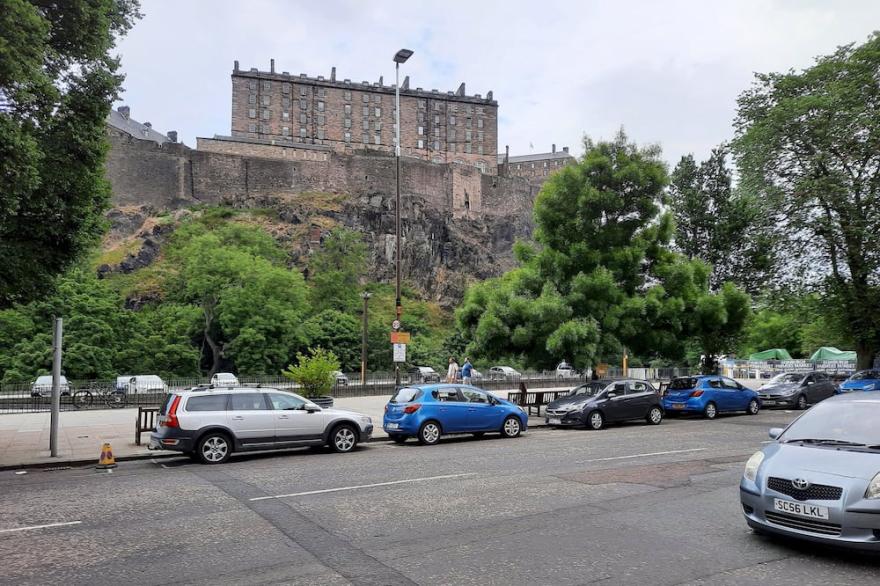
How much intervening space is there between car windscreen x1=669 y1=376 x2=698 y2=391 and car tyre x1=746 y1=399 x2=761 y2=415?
2.57m

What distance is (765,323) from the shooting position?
6475cm

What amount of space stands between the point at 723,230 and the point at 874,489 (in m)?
27.9

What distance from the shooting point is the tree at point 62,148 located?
37.5 feet

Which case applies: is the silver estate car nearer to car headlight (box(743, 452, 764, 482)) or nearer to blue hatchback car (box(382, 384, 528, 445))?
car headlight (box(743, 452, 764, 482))

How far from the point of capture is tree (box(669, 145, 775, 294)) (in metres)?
31.1

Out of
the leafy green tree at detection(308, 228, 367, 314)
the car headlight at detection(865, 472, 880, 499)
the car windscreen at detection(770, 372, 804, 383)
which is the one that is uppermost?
the leafy green tree at detection(308, 228, 367, 314)

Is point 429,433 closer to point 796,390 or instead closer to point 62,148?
point 62,148

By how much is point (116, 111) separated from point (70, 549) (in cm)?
10013

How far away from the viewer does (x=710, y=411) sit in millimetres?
21938

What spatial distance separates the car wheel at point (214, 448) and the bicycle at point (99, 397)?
16456 mm

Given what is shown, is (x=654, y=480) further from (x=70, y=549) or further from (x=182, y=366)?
(x=182, y=366)

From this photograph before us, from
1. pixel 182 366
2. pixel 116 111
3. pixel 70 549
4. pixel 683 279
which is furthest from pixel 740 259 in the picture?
pixel 116 111

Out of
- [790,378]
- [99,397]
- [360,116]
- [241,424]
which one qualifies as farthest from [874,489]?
[360,116]

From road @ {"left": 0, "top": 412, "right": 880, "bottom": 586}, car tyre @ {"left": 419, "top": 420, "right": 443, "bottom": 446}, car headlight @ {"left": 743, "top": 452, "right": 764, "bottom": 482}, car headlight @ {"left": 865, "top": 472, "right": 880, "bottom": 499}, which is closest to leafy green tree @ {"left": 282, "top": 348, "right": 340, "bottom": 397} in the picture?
car tyre @ {"left": 419, "top": 420, "right": 443, "bottom": 446}
